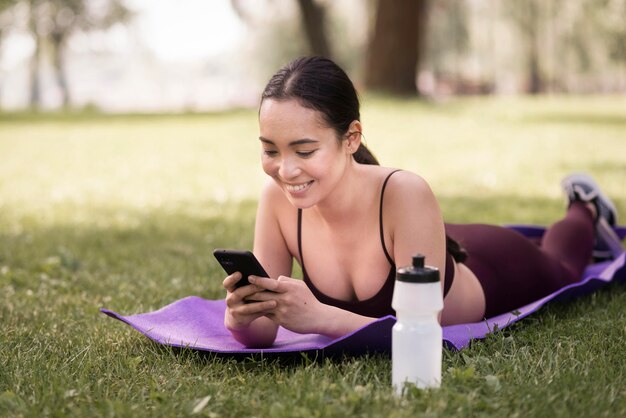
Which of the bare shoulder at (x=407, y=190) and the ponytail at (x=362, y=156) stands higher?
the ponytail at (x=362, y=156)

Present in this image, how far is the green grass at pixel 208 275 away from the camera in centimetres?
256

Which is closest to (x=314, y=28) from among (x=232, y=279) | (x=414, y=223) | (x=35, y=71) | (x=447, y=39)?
(x=447, y=39)

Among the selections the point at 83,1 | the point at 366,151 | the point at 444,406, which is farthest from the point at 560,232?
the point at 83,1

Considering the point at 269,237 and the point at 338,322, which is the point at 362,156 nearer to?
the point at 269,237

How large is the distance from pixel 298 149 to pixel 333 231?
567 millimetres

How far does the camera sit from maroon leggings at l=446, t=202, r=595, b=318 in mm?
3863

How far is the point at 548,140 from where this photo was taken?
38.6ft

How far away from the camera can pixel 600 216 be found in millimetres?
4930

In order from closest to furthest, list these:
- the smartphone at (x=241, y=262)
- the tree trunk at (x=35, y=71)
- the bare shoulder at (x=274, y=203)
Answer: the smartphone at (x=241, y=262) < the bare shoulder at (x=274, y=203) < the tree trunk at (x=35, y=71)

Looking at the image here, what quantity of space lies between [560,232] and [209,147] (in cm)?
760

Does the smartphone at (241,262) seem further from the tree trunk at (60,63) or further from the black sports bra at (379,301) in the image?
the tree trunk at (60,63)

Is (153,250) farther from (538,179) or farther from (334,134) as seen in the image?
(538,179)

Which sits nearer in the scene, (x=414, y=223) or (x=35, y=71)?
(x=414, y=223)

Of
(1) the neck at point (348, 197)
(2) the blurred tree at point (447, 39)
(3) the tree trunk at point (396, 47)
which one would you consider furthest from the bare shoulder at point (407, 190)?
(2) the blurred tree at point (447, 39)
